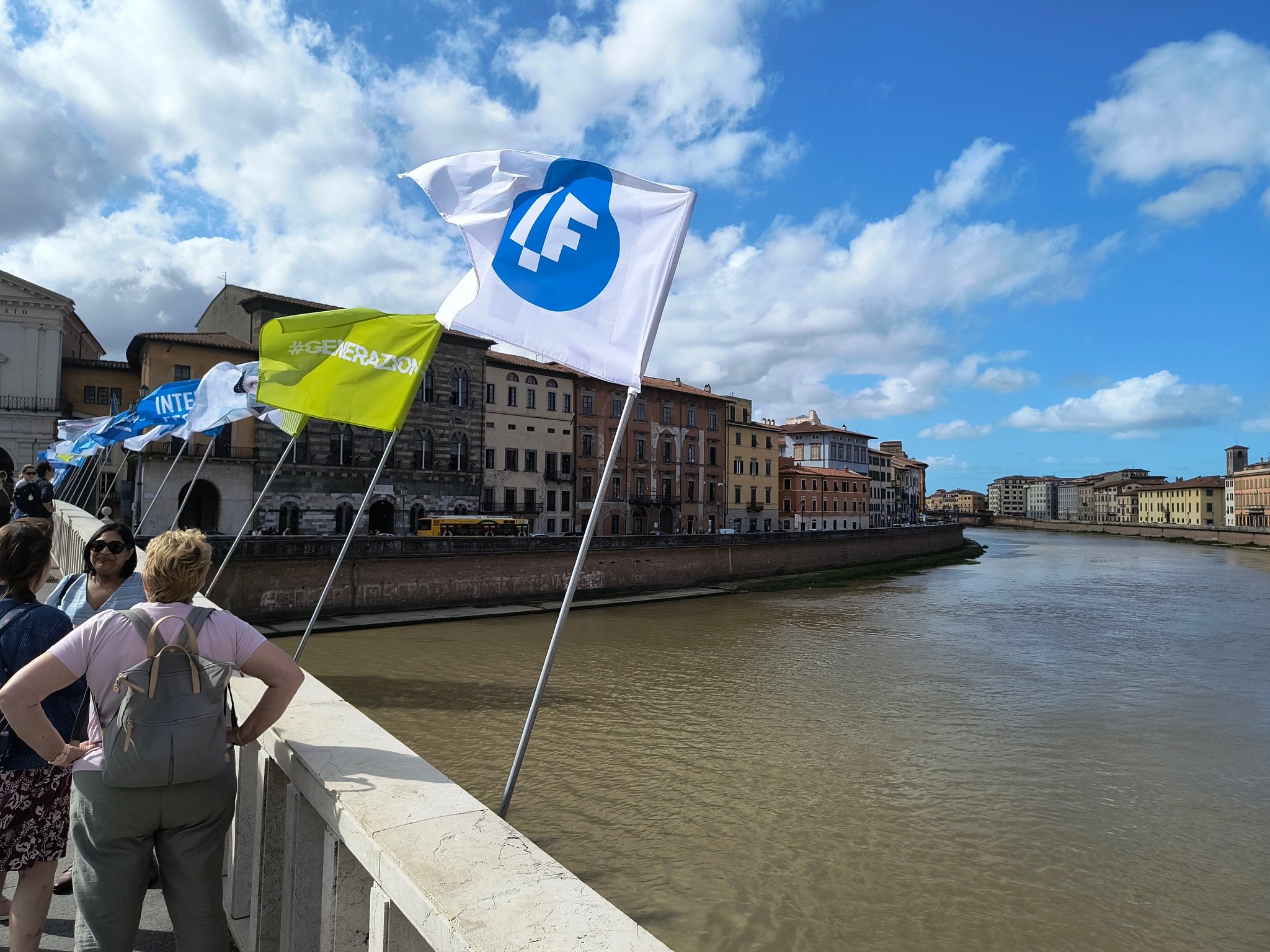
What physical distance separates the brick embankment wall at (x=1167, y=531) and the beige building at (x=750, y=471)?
53.5 m

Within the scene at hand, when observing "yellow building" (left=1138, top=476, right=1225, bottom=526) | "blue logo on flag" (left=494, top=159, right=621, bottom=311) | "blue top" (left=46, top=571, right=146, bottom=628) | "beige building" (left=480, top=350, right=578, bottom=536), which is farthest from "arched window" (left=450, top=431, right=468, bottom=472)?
"yellow building" (left=1138, top=476, right=1225, bottom=526)

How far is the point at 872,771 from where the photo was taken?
10.6m

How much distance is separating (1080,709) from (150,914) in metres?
15.3

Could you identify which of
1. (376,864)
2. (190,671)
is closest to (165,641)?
(190,671)

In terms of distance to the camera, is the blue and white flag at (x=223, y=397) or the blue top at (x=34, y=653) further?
the blue and white flag at (x=223, y=397)

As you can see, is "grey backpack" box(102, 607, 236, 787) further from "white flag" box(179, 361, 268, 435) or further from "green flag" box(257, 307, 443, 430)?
"white flag" box(179, 361, 268, 435)

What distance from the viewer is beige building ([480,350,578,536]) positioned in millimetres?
40031

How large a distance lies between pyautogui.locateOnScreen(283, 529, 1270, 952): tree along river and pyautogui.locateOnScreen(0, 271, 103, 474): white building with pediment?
22331 millimetres

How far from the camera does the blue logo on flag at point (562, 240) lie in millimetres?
4809

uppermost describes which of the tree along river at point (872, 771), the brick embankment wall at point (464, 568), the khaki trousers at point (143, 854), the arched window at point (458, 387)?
the arched window at point (458, 387)

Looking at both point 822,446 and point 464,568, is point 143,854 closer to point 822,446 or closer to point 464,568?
point 464,568

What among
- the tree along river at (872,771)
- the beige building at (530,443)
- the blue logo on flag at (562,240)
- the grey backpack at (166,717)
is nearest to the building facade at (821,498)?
the beige building at (530,443)

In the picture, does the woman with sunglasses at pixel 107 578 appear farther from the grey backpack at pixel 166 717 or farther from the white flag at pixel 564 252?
the white flag at pixel 564 252

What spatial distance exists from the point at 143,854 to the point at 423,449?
35.6m
